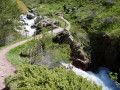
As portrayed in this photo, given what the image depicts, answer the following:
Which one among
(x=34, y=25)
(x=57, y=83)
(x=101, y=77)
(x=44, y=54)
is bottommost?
(x=101, y=77)

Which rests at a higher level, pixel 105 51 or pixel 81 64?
pixel 105 51

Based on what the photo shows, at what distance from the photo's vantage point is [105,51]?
17.2 metres

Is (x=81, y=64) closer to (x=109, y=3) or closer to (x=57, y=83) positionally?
(x=57, y=83)

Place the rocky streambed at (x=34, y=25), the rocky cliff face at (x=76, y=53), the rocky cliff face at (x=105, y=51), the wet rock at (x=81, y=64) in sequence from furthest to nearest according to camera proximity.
A: the rocky streambed at (x=34, y=25) → the rocky cliff face at (x=105, y=51) → the rocky cliff face at (x=76, y=53) → the wet rock at (x=81, y=64)

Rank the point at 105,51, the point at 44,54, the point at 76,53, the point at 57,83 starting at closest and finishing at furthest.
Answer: the point at 57,83 → the point at 44,54 → the point at 76,53 → the point at 105,51

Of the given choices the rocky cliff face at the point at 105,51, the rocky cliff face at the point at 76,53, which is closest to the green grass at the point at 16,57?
the rocky cliff face at the point at 76,53

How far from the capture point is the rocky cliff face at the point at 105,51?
631 inches

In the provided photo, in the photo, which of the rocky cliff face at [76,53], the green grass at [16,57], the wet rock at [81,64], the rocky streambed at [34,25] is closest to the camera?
the green grass at [16,57]

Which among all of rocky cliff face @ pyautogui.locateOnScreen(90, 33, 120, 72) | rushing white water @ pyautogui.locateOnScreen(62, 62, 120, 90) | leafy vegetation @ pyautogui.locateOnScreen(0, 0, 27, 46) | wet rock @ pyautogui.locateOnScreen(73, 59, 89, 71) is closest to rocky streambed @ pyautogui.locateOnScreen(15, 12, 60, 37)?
leafy vegetation @ pyautogui.locateOnScreen(0, 0, 27, 46)

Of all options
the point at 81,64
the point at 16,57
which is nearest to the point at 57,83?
the point at 16,57

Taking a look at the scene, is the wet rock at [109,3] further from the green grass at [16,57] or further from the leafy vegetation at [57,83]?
the leafy vegetation at [57,83]

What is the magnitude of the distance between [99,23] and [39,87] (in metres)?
19.3

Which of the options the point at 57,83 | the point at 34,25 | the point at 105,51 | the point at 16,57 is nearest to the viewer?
the point at 57,83

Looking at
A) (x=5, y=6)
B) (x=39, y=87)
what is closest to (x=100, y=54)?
(x=39, y=87)
